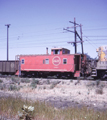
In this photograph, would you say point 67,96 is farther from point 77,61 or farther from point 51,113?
point 77,61

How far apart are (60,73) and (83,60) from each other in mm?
3637

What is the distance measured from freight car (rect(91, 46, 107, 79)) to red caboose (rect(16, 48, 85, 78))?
2.38m

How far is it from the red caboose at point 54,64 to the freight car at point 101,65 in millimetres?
2378

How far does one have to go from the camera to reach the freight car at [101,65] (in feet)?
53.8

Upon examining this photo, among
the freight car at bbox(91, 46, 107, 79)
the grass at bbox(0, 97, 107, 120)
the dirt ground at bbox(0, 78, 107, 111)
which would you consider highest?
the freight car at bbox(91, 46, 107, 79)

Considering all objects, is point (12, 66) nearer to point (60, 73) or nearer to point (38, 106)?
point (60, 73)

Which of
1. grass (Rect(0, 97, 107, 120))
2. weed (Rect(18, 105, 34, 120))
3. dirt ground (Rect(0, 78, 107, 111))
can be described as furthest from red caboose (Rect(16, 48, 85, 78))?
weed (Rect(18, 105, 34, 120))

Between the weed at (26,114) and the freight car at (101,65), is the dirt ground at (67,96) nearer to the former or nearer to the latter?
the weed at (26,114)

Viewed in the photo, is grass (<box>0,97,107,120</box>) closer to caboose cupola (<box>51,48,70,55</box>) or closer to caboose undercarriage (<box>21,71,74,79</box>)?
caboose undercarriage (<box>21,71,74,79</box>)

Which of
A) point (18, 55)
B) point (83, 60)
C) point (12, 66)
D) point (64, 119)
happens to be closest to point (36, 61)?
point (18, 55)

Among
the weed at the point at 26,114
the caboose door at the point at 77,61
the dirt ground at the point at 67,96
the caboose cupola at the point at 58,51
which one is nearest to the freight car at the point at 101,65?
the caboose door at the point at 77,61

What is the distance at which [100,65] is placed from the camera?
16484mm

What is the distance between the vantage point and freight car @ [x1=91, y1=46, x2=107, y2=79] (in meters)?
16.4

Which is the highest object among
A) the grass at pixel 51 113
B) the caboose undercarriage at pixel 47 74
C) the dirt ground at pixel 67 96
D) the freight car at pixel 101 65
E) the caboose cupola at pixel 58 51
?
the caboose cupola at pixel 58 51
